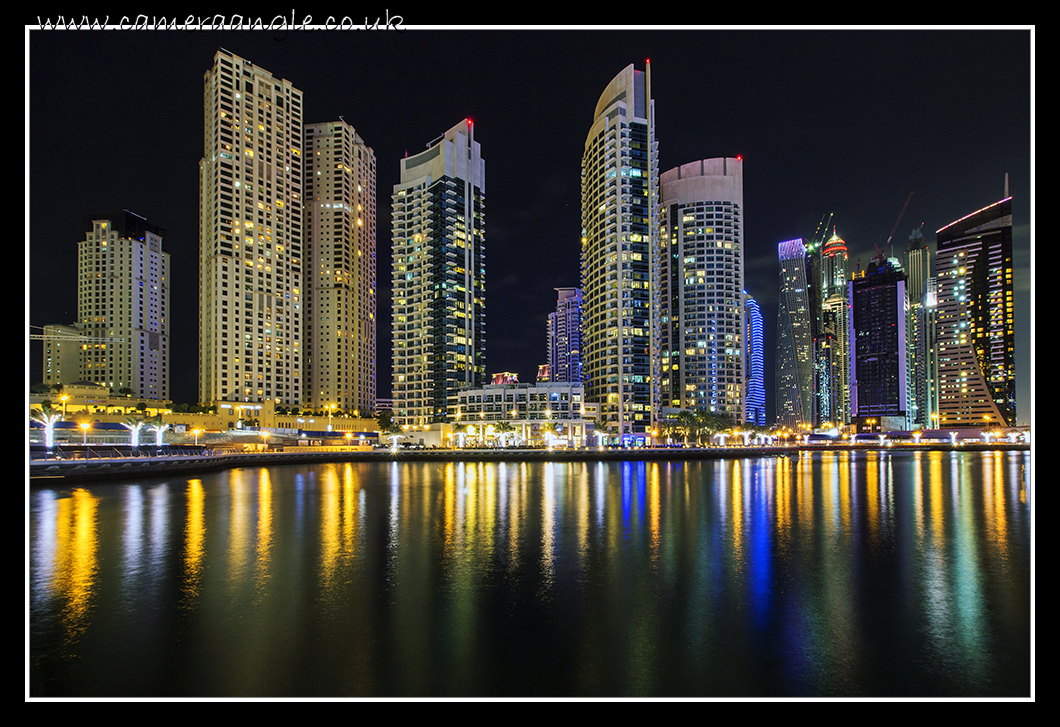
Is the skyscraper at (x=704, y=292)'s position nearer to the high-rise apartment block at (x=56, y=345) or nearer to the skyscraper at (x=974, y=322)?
the skyscraper at (x=974, y=322)

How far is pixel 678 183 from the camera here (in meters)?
183

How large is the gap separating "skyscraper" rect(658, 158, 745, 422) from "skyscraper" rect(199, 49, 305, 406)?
11004cm


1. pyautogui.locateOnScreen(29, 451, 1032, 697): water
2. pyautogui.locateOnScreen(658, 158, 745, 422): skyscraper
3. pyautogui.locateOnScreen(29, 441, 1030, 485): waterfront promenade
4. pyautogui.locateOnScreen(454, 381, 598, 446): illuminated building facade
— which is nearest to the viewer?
pyautogui.locateOnScreen(29, 451, 1032, 697): water

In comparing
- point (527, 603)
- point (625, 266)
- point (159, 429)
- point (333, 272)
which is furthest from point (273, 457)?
point (333, 272)

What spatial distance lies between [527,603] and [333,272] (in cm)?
16949

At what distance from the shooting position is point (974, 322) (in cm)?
6369

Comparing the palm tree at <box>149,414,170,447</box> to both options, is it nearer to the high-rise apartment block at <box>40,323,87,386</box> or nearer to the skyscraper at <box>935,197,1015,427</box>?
the high-rise apartment block at <box>40,323,87,386</box>

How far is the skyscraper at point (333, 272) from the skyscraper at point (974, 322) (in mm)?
145934

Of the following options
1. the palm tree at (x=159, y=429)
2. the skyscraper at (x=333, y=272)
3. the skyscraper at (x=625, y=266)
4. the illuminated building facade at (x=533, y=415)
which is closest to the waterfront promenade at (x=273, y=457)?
the palm tree at (x=159, y=429)

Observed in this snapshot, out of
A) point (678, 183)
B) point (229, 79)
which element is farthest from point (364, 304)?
point (678, 183)

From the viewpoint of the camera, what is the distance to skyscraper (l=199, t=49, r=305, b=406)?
133875mm

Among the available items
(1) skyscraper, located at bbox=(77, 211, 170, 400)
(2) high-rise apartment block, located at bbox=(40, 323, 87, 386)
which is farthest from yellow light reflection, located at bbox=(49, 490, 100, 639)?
(1) skyscraper, located at bbox=(77, 211, 170, 400)

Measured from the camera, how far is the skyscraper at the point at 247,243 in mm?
133875

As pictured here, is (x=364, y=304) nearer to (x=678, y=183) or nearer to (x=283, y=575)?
(x=678, y=183)
